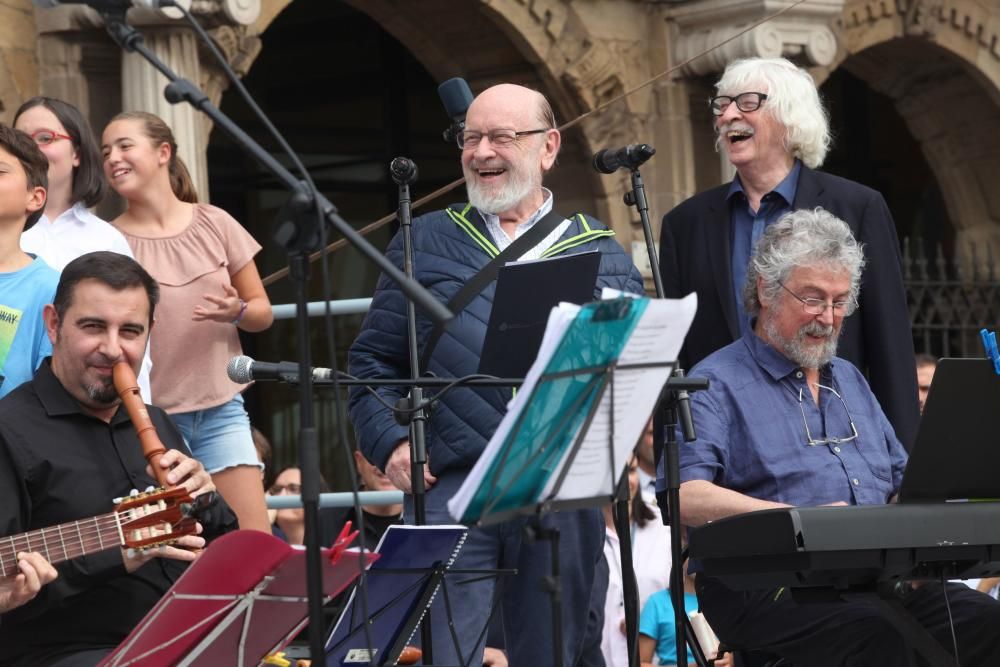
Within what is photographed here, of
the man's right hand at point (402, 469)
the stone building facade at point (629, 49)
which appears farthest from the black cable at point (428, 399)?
the stone building facade at point (629, 49)

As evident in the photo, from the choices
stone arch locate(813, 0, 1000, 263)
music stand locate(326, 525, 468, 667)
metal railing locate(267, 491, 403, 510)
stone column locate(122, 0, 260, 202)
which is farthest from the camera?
stone arch locate(813, 0, 1000, 263)

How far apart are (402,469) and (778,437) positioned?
3.60ft

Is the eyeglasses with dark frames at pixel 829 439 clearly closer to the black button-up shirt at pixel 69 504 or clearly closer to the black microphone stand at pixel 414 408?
the black microphone stand at pixel 414 408

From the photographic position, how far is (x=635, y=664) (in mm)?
4426

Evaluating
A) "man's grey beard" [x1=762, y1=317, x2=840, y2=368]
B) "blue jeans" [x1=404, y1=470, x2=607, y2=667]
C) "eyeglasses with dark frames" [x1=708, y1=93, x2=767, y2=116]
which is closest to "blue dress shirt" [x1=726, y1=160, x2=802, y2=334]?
"eyeglasses with dark frames" [x1=708, y1=93, x2=767, y2=116]

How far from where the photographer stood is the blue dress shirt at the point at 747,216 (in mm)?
5777

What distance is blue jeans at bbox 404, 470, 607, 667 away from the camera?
4.84 metres

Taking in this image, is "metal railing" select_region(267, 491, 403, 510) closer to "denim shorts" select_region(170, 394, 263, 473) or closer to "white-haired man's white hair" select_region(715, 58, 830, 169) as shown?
"denim shorts" select_region(170, 394, 263, 473)

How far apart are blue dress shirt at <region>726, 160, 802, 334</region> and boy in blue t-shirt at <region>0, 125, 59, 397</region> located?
2.13 metres

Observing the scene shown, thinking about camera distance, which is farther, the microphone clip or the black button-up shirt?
the microphone clip

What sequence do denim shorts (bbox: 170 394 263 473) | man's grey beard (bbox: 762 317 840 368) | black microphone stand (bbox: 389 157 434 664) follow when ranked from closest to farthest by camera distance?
black microphone stand (bbox: 389 157 434 664), man's grey beard (bbox: 762 317 840 368), denim shorts (bbox: 170 394 263 473)

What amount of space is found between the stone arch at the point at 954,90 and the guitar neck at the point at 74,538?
27.4ft

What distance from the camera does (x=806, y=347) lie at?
5.26 meters

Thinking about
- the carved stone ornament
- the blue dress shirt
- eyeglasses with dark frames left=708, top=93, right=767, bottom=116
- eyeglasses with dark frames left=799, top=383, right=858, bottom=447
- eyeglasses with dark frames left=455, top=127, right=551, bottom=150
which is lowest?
eyeglasses with dark frames left=799, top=383, right=858, bottom=447
